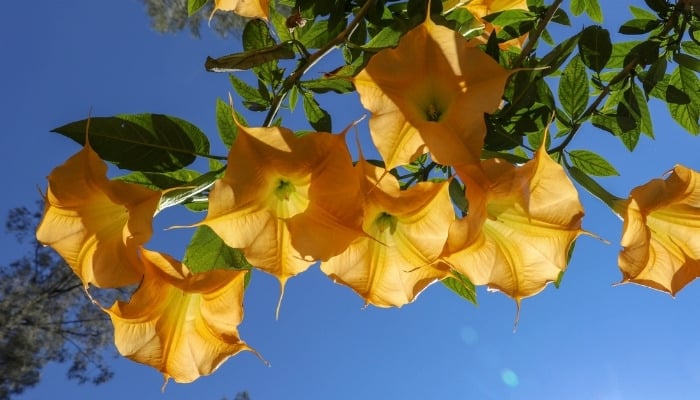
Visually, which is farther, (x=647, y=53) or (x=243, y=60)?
(x=647, y=53)

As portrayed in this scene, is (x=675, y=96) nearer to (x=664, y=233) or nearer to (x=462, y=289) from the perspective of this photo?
(x=664, y=233)

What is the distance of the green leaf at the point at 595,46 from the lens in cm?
139

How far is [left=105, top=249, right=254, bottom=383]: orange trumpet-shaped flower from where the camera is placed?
103 cm

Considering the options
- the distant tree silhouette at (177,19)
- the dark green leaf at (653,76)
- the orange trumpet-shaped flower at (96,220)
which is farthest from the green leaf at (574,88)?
the distant tree silhouette at (177,19)

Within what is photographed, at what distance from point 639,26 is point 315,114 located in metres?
0.78

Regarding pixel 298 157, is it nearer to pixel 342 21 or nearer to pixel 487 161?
pixel 487 161

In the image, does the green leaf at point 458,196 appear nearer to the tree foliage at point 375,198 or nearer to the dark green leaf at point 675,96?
the tree foliage at point 375,198

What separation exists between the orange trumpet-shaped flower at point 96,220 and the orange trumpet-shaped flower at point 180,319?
0.04 m

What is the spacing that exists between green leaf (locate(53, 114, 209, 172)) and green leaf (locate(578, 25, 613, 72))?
771 mm

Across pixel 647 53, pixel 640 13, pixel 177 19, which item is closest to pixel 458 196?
pixel 647 53

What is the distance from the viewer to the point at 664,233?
1.14 meters

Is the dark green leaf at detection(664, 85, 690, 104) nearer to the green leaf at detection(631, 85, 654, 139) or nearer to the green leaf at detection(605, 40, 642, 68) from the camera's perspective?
the green leaf at detection(631, 85, 654, 139)

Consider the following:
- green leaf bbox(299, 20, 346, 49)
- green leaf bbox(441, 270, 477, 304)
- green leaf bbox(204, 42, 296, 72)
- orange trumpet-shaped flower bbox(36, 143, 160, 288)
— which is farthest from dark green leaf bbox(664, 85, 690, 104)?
orange trumpet-shaped flower bbox(36, 143, 160, 288)

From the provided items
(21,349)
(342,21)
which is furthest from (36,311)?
(342,21)
